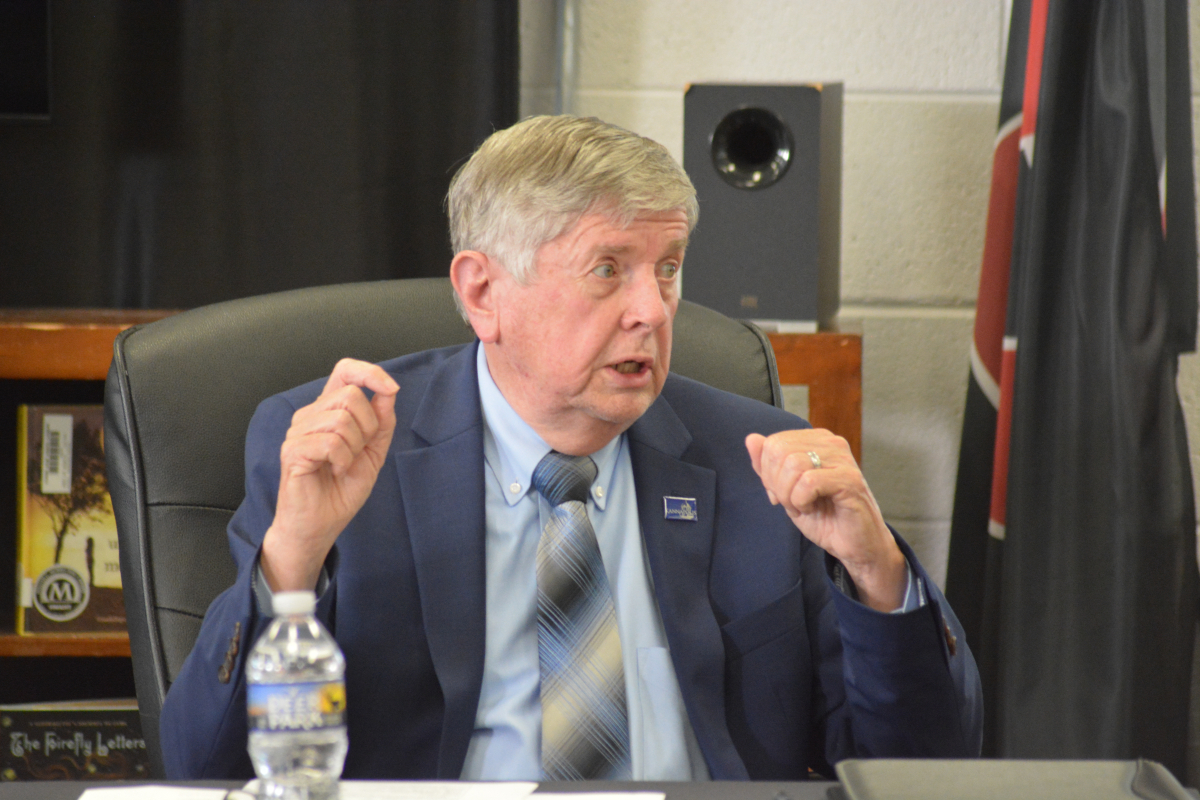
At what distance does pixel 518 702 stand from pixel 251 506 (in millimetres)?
329

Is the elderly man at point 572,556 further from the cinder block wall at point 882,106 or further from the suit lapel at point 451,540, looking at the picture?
the cinder block wall at point 882,106

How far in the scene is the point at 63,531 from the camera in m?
1.88

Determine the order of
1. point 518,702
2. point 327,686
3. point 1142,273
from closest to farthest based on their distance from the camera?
point 327,686 → point 518,702 → point 1142,273

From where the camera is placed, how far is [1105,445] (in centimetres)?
178

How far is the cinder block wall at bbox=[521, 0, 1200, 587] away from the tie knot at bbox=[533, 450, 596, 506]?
115 cm

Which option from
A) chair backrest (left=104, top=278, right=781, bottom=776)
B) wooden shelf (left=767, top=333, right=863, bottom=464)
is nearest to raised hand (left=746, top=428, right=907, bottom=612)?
chair backrest (left=104, top=278, right=781, bottom=776)

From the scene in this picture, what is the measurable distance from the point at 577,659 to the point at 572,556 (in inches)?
4.0

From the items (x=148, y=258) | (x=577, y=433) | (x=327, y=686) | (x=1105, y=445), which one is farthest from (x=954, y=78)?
(x=327, y=686)

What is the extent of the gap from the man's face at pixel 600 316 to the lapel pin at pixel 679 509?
10cm

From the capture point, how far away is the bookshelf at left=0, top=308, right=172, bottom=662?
1.77 metres

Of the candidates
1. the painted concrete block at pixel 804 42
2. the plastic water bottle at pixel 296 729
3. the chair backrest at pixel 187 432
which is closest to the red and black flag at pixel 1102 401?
the painted concrete block at pixel 804 42

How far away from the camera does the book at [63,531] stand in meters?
1.87

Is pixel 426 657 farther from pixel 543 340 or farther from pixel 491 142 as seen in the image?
pixel 491 142

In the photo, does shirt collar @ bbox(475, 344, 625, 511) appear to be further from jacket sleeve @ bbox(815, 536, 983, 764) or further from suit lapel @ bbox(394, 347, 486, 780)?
jacket sleeve @ bbox(815, 536, 983, 764)
